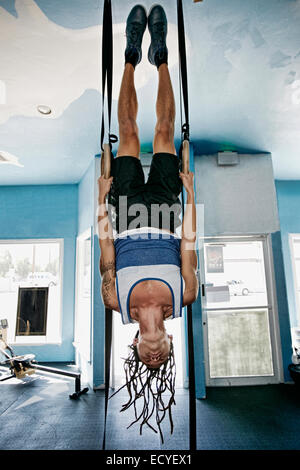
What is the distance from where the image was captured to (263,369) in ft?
11.9

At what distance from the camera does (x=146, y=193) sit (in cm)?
167

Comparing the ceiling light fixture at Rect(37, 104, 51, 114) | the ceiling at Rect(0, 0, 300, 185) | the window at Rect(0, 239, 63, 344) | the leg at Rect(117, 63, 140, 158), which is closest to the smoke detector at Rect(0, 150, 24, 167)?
the ceiling at Rect(0, 0, 300, 185)

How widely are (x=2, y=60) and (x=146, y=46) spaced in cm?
129

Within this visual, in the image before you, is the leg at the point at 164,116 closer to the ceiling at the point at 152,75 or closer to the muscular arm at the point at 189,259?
the muscular arm at the point at 189,259

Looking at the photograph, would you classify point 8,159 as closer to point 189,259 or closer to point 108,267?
point 108,267

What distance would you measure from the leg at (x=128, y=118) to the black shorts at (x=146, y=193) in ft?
0.26

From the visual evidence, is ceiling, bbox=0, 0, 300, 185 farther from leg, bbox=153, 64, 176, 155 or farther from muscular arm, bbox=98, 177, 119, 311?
muscular arm, bbox=98, 177, 119, 311

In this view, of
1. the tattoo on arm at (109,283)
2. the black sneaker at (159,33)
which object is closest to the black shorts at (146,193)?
the tattoo on arm at (109,283)

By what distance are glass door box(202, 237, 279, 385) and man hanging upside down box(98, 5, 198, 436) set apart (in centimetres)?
218

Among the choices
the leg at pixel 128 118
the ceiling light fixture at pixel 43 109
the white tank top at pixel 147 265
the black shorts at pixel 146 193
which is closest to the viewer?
the white tank top at pixel 147 265

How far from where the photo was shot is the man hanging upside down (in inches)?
56.3

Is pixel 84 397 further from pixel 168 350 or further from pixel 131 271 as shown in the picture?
pixel 131 271

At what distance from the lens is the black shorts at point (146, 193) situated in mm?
1584

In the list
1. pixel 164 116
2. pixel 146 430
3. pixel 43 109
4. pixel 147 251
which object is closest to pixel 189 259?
pixel 147 251
